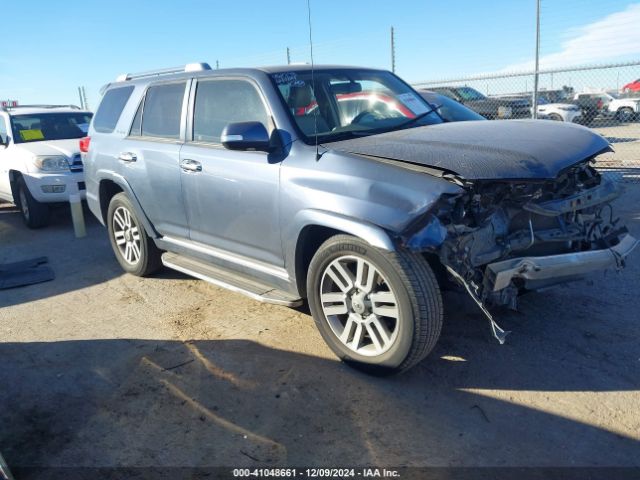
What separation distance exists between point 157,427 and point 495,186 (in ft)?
7.73

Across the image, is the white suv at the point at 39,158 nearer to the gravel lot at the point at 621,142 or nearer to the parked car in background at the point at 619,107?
the gravel lot at the point at 621,142

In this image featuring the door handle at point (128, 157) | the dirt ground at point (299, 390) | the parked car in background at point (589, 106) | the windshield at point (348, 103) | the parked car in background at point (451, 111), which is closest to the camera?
the dirt ground at point (299, 390)

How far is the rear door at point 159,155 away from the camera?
454 centimetres

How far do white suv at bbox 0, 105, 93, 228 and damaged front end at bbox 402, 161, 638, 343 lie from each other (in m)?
6.32

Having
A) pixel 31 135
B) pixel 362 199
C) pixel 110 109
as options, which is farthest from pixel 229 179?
pixel 31 135

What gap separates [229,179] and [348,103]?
112cm

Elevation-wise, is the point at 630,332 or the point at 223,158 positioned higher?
the point at 223,158

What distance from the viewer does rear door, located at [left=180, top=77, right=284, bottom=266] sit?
12.2 feet

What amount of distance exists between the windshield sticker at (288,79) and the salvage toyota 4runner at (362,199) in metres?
0.02

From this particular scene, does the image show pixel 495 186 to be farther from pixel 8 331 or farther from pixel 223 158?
pixel 8 331

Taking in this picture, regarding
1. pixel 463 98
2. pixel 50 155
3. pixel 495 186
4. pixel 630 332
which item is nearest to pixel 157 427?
pixel 495 186

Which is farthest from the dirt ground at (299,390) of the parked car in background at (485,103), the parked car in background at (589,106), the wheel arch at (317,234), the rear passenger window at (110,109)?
the parked car in background at (589,106)

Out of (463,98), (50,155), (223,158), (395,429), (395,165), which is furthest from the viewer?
(463,98)

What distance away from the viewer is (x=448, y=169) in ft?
9.60
